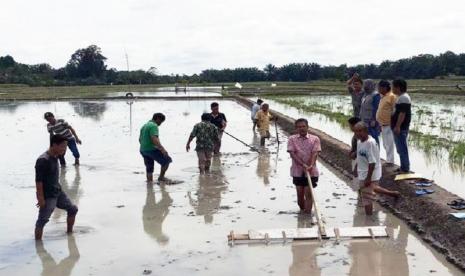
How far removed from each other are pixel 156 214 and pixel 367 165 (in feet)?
9.16

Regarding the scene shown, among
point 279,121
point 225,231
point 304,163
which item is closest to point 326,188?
point 304,163

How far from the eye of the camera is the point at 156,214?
23.5 feet

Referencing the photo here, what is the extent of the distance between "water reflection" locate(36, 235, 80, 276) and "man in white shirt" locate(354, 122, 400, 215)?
3429mm

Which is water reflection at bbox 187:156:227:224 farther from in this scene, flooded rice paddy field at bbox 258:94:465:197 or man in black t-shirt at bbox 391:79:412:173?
flooded rice paddy field at bbox 258:94:465:197

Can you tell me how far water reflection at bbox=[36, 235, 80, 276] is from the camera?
5.12 meters

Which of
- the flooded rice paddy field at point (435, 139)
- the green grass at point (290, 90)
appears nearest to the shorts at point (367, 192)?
the flooded rice paddy field at point (435, 139)

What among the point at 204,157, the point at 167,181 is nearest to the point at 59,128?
the point at 167,181

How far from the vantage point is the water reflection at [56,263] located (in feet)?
16.8

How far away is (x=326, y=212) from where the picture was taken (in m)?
7.01

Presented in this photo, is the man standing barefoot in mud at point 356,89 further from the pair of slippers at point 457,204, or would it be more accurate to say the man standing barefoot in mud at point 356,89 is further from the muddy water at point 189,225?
the pair of slippers at point 457,204

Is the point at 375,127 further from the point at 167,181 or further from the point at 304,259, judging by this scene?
the point at 304,259

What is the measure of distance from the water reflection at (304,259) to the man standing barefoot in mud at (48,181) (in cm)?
262

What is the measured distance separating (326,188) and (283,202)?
1212 millimetres

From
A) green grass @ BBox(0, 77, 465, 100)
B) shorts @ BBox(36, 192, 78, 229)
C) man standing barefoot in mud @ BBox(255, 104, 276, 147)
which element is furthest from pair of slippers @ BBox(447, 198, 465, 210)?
green grass @ BBox(0, 77, 465, 100)
